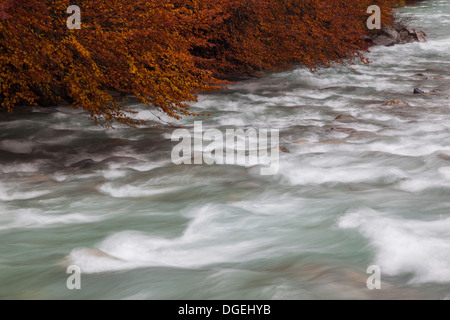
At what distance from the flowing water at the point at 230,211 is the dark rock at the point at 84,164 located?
3 cm

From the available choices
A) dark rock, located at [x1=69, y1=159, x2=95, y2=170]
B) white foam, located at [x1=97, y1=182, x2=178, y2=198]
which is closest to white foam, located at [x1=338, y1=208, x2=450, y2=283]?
white foam, located at [x1=97, y1=182, x2=178, y2=198]

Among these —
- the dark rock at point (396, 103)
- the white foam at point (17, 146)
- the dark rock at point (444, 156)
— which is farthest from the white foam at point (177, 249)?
the dark rock at point (396, 103)

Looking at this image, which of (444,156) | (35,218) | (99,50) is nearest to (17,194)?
(35,218)

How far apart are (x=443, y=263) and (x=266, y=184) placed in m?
2.73

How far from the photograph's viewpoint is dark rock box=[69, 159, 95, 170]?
294 inches

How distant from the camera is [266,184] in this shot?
6648 mm

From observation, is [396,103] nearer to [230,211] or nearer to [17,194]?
[230,211]

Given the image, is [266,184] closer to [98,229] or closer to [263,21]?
[98,229]

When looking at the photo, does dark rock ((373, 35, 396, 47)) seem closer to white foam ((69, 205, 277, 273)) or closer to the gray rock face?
the gray rock face

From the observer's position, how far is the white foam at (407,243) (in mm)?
4129

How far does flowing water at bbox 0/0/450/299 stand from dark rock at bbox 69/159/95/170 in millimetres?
25
